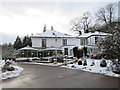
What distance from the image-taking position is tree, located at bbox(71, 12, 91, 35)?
48.6 metres

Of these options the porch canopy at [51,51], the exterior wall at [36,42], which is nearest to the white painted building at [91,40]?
the porch canopy at [51,51]

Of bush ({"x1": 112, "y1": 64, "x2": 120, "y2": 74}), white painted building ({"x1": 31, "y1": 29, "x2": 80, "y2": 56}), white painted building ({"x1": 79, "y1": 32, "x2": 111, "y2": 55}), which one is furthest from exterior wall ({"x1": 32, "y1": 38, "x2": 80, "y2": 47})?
bush ({"x1": 112, "y1": 64, "x2": 120, "y2": 74})

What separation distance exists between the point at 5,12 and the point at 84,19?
37290 millimetres

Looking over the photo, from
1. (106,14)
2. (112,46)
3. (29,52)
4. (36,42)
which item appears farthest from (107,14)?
(112,46)

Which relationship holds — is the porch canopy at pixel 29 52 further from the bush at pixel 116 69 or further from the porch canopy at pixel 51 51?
the bush at pixel 116 69

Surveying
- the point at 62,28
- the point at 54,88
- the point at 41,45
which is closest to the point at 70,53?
the point at 41,45

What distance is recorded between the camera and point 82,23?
49500 mm

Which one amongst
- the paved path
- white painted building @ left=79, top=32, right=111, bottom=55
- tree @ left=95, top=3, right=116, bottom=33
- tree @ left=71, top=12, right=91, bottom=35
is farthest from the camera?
tree @ left=71, top=12, right=91, bottom=35

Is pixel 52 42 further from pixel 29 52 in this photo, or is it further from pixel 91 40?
pixel 91 40

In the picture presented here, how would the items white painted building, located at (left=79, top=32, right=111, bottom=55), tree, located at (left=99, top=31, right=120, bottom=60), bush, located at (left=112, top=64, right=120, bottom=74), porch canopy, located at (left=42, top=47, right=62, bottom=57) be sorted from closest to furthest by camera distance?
tree, located at (left=99, top=31, right=120, bottom=60)
bush, located at (left=112, top=64, right=120, bottom=74)
white painted building, located at (left=79, top=32, right=111, bottom=55)
porch canopy, located at (left=42, top=47, right=62, bottom=57)

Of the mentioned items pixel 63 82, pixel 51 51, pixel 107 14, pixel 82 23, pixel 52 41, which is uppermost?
pixel 107 14

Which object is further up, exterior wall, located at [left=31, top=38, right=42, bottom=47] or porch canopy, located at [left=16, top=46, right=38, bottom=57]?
exterior wall, located at [left=31, top=38, right=42, bottom=47]

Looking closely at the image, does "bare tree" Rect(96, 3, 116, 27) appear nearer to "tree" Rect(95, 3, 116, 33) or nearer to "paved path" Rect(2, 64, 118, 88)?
"tree" Rect(95, 3, 116, 33)

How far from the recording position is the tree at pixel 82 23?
159ft
